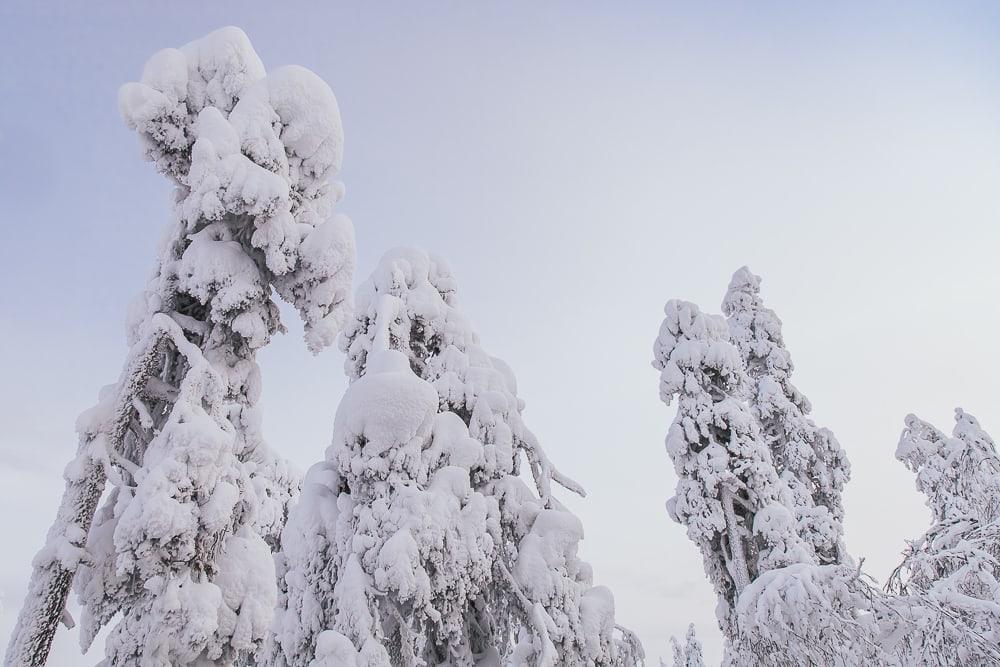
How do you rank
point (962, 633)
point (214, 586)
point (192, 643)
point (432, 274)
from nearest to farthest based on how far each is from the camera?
point (192, 643)
point (214, 586)
point (962, 633)
point (432, 274)

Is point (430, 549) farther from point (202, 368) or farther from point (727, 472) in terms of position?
point (727, 472)

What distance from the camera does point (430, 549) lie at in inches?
244

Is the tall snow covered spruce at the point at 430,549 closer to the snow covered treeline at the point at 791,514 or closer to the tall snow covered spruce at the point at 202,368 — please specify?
the tall snow covered spruce at the point at 202,368

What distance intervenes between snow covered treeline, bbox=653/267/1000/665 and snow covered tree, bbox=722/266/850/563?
1.4 inches

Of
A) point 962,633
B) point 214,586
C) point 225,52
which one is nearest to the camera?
point 214,586

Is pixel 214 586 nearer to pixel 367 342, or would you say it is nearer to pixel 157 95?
pixel 367 342

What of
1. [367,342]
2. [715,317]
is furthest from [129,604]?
[715,317]

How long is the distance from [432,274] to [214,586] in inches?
218

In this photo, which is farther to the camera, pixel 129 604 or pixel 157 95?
pixel 157 95

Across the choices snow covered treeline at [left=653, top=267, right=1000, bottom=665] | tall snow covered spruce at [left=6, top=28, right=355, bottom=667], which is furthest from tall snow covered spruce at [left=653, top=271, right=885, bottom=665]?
tall snow covered spruce at [left=6, top=28, right=355, bottom=667]

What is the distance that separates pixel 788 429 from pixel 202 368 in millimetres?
16190

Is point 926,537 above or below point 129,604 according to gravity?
above

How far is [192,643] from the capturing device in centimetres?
511

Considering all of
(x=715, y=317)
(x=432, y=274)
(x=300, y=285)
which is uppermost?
(x=715, y=317)
